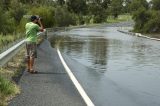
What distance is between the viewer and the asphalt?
9.71 meters

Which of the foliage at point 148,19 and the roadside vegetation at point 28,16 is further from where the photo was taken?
the foliage at point 148,19

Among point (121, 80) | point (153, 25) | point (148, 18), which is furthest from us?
point (148, 18)

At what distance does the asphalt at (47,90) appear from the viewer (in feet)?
31.9

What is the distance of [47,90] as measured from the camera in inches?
448

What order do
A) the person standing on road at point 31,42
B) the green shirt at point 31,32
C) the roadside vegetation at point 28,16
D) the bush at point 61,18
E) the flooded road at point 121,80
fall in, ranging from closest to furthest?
1. the flooded road at point 121,80
2. the roadside vegetation at point 28,16
3. the person standing on road at point 31,42
4. the green shirt at point 31,32
5. the bush at point 61,18

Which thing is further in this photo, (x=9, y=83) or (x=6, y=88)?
(x=9, y=83)

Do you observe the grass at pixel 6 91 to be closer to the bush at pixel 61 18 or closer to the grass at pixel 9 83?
the grass at pixel 9 83

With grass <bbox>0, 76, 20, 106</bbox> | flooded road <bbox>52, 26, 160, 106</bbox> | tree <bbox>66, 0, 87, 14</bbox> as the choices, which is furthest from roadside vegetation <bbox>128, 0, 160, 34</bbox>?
tree <bbox>66, 0, 87, 14</bbox>

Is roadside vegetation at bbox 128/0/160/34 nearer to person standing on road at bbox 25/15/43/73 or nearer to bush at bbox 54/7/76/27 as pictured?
bush at bbox 54/7/76/27

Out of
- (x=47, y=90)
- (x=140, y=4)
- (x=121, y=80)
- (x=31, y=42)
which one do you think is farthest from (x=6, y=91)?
(x=140, y=4)

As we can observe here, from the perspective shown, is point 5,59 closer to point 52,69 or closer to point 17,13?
point 52,69

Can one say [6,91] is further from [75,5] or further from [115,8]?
[115,8]

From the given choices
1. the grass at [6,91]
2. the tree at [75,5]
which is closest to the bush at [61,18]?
the tree at [75,5]

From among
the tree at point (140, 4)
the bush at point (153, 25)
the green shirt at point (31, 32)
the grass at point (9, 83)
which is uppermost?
the green shirt at point (31, 32)
